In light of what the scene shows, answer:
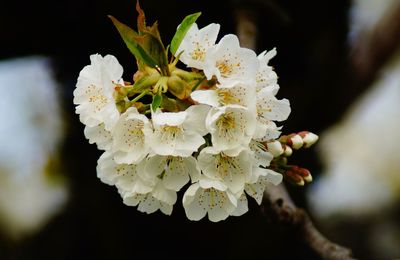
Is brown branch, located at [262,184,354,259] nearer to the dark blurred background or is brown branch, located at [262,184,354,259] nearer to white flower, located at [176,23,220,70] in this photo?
white flower, located at [176,23,220,70]

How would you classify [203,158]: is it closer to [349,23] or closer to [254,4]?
[254,4]

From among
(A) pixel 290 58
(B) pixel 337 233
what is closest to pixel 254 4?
(A) pixel 290 58

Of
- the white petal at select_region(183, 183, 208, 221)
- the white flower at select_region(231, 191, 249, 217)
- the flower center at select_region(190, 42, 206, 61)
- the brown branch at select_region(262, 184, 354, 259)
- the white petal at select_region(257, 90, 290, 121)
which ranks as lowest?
the brown branch at select_region(262, 184, 354, 259)

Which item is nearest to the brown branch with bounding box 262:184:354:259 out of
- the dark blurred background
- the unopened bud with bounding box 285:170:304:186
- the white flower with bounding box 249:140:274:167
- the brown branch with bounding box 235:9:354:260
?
the brown branch with bounding box 235:9:354:260

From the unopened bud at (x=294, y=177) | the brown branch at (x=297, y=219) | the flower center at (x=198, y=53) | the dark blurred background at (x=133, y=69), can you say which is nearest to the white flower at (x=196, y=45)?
the flower center at (x=198, y=53)

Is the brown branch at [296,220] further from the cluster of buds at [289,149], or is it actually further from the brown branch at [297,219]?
the cluster of buds at [289,149]

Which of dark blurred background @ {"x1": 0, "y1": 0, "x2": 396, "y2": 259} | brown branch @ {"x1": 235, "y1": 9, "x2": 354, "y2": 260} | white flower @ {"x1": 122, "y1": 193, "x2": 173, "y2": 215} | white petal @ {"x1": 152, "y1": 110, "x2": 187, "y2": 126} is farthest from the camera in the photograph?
dark blurred background @ {"x1": 0, "y1": 0, "x2": 396, "y2": 259}

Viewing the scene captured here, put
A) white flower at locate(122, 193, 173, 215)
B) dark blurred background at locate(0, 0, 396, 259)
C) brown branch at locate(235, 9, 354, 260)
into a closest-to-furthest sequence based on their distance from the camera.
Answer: white flower at locate(122, 193, 173, 215) < brown branch at locate(235, 9, 354, 260) < dark blurred background at locate(0, 0, 396, 259)
